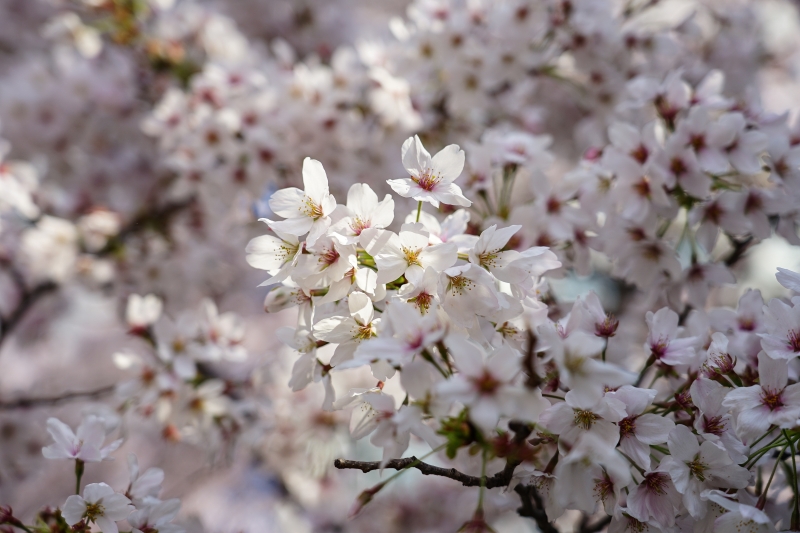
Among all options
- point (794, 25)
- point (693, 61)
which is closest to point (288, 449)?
point (693, 61)

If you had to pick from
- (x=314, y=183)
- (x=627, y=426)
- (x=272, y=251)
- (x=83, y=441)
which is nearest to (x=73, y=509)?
(x=83, y=441)

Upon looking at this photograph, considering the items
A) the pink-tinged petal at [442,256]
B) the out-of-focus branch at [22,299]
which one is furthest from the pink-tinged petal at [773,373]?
the out-of-focus branch at [22,299]

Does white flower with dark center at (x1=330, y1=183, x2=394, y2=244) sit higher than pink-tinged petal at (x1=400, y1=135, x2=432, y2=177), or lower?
lower

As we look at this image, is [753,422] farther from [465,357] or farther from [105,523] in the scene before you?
[105,523]

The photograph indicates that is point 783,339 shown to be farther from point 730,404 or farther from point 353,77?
point 353,77

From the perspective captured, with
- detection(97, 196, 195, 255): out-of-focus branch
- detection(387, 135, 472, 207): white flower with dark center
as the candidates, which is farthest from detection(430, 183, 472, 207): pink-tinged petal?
detection(97, 196, 195, 255): out-of-focus branch

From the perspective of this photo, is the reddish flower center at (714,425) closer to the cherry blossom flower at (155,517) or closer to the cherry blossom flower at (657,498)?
the cherry blossom flower at (657,498)

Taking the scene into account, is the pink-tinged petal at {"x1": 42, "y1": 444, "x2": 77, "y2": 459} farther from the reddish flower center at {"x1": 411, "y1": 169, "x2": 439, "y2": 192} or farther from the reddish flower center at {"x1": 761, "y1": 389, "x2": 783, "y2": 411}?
the reddish flower center at {"x1": 761, "y1": 389, "x2": 783, "y2": 411}
